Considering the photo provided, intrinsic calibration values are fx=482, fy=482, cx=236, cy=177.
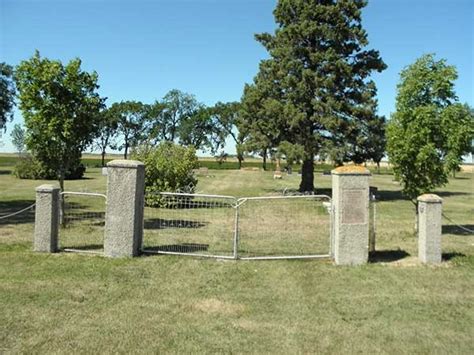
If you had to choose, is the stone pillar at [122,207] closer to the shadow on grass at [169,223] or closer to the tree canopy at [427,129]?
the shadow on grass at [169,223]

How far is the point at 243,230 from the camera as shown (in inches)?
521

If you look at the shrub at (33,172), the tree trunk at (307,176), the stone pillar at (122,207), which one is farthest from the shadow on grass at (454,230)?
the shrub at (33,172)

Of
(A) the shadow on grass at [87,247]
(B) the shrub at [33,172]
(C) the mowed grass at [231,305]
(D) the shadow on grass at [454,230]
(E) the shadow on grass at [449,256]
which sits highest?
(B) the shrub at [33,172]

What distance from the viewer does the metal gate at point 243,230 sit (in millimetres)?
10148

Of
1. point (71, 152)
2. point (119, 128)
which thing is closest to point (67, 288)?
point (71, 152)

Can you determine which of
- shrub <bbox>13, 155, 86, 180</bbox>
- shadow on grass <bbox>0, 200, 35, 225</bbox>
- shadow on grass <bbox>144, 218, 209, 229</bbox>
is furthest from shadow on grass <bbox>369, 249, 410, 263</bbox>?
shrub <bbox>13, 155, 86, 180</bbox>

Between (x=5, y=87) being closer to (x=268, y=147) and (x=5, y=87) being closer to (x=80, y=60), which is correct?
(x=268, y=147)

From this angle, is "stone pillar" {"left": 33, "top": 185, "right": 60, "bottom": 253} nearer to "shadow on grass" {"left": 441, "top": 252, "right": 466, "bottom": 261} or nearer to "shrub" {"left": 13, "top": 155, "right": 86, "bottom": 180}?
"shadow on grass" {"left": 441, "top": 252, "right": 466, "bottom": 261}

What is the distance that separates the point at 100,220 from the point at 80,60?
4760mm

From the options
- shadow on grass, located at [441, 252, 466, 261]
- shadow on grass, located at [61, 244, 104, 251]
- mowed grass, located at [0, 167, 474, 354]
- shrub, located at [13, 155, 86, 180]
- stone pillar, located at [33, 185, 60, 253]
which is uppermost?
shrub, located at [13, 155, 86, 180]

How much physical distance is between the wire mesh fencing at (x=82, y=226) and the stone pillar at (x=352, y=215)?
461 cm

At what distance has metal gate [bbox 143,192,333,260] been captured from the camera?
400 inches

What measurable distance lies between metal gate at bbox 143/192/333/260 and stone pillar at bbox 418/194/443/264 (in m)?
1.80

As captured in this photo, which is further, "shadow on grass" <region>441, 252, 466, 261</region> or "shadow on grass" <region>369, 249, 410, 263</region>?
"shadow on grass" <region>441, 252, 466, 261</region>
